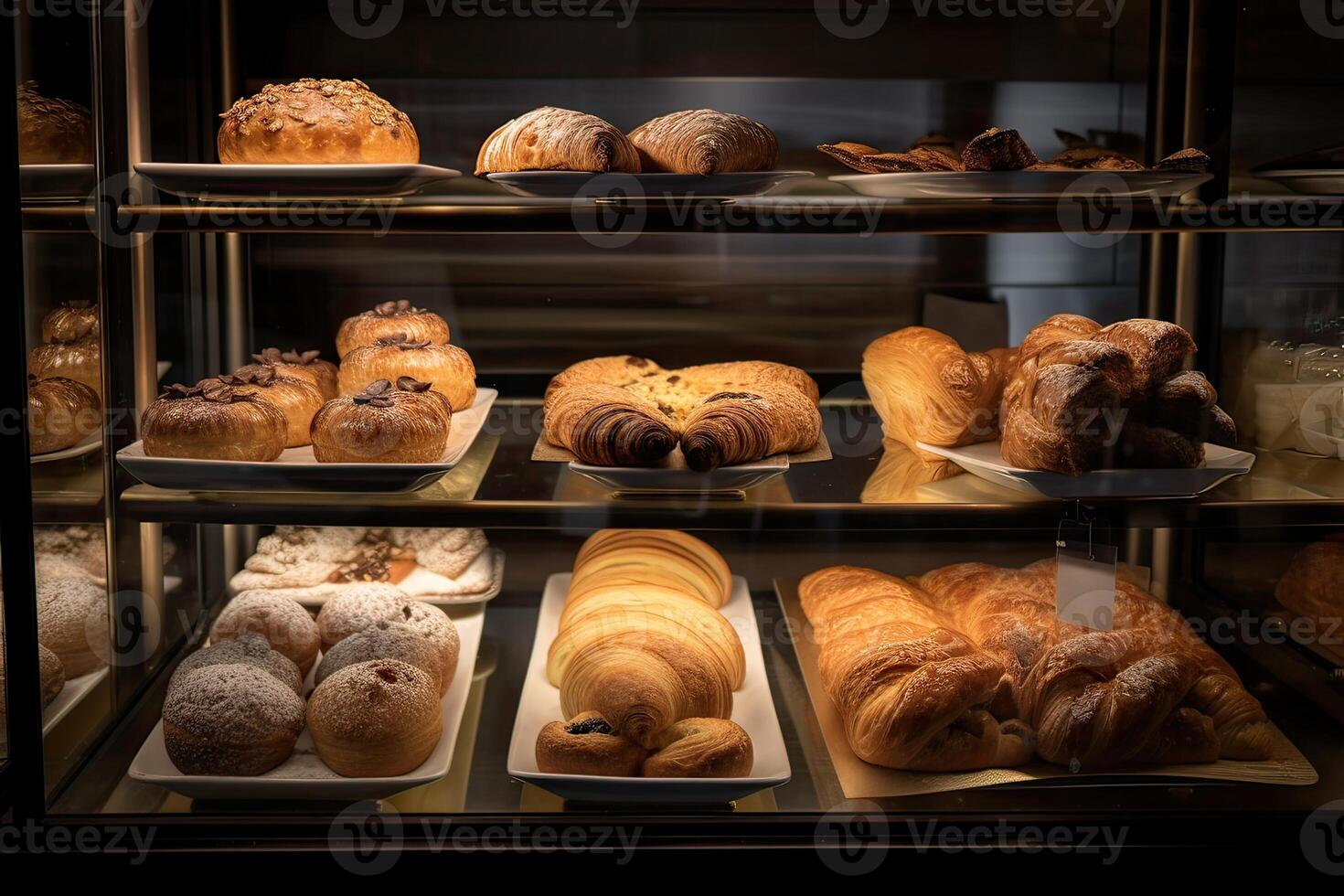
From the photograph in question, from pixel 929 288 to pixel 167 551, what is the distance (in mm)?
1470

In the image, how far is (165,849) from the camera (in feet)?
4.92

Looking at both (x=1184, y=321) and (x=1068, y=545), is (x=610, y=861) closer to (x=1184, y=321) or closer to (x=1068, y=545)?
(x=1068, y=545)

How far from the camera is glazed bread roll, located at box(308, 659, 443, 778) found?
1586 millimetres

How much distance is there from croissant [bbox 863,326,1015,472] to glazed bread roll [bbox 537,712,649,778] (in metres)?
0.64

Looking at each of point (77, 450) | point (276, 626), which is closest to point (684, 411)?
point (276, 626)

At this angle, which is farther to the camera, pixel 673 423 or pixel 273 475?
pixel 673 423

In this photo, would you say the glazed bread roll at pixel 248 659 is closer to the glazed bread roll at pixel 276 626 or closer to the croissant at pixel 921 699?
the glazed bread roll at pixel 276 626

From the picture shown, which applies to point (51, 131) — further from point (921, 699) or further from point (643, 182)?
point (921, 699)

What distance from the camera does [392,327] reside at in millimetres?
1940

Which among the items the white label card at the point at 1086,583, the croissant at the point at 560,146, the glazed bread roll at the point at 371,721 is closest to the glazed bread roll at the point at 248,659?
the glazed bread roll at the point at 371,721

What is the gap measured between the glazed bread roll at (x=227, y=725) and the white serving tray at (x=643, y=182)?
808mm

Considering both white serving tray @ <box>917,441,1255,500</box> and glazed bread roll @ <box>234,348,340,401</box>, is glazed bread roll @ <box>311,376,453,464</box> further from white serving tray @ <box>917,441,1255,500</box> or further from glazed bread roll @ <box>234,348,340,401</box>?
white serving tray @ <box>917,441,1255,500</box>

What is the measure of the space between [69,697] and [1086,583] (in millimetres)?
1503

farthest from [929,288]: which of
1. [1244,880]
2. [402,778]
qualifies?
[402,778]
